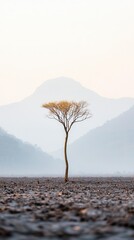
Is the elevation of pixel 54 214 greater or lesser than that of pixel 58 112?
lesser

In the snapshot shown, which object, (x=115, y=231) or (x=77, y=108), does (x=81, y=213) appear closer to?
(x=115, y=231)

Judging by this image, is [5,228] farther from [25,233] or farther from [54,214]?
[54,214]

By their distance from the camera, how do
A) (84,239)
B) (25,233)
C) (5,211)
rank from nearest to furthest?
(84,239) → (25,233) → (5,211)

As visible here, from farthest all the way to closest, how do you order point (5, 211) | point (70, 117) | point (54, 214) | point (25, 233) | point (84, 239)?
1. point (70, 117)
2. point (5, 211)
3. point (54, 214)
4. point (25, 233)
5. point (84, 239)

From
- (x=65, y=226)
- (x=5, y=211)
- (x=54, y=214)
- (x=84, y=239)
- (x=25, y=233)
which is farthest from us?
(x=5, y=211)

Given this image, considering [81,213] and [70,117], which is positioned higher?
[70,117]

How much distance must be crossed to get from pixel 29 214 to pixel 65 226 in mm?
3933

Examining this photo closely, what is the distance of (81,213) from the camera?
1734 cm

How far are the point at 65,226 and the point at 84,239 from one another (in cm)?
232

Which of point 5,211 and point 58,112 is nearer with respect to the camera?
point 5,211

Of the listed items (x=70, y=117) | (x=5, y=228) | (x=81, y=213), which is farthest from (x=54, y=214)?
(x=70, y=117)

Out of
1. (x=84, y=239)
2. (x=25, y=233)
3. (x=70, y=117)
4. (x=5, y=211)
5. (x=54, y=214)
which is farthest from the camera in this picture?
(x=70, y=117)

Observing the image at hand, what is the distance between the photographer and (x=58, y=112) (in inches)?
2650

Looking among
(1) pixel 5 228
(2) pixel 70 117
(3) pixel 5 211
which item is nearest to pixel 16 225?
(1) pixel 5 228
